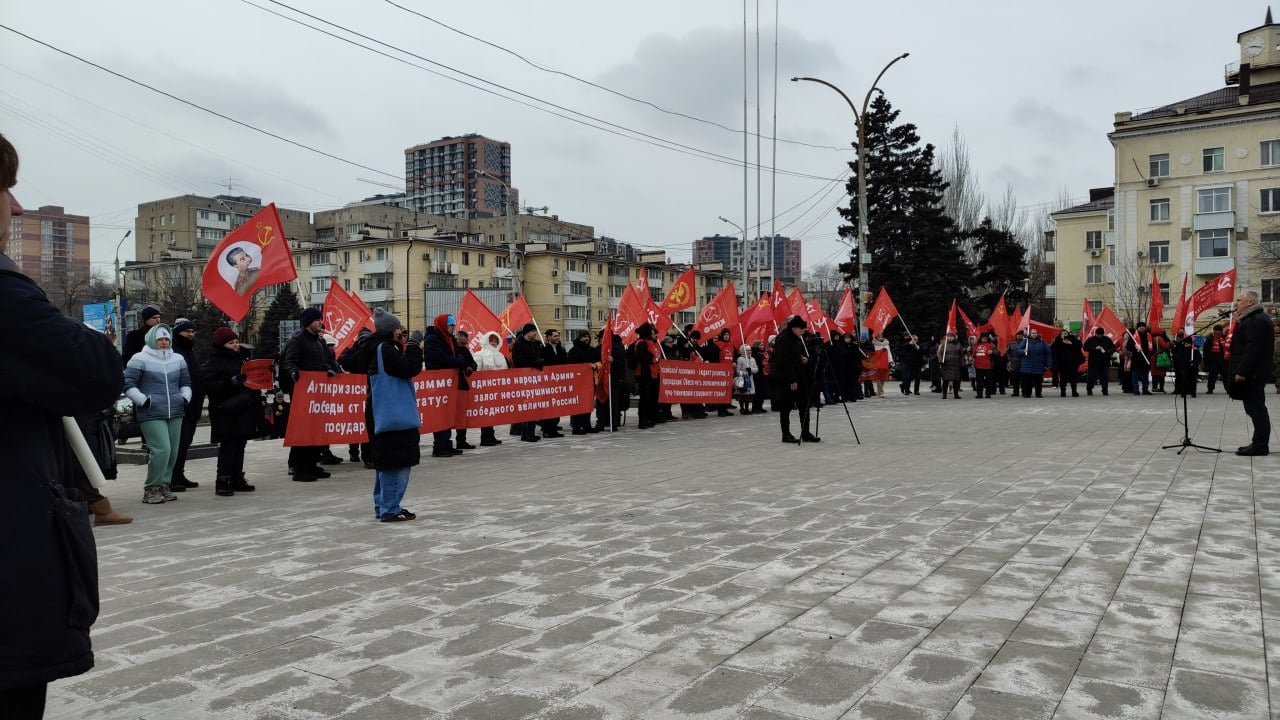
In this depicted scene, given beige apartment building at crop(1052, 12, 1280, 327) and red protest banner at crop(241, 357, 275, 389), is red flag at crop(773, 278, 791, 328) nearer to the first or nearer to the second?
red protest banner at crop(241, 357, 275, 389)

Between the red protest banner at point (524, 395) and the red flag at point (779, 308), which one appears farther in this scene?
the red flag at point (779, 308)

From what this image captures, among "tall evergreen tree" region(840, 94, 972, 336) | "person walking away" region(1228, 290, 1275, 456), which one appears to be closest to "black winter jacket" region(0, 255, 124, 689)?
"person walking away" region(1228, 290, 1275, 456)

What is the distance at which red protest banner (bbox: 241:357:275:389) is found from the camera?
33.3 feet

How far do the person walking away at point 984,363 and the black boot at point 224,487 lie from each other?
21.0 meters

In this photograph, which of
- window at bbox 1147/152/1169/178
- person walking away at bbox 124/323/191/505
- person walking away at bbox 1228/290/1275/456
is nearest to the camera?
person walking away at bbox 124/323/191/505

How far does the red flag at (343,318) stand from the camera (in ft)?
53.5

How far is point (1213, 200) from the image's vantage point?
60.0 m

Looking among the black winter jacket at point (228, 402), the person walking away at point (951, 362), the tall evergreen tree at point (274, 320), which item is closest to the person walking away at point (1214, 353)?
the person walking away at point (951, 362)

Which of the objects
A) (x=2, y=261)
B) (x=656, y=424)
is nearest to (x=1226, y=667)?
(x=2, y=261)

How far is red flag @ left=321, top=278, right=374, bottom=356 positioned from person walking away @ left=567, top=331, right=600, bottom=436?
3.80m

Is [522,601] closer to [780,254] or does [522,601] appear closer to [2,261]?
[2,261]

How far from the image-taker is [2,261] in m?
2.09

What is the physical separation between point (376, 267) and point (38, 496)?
3286 inches

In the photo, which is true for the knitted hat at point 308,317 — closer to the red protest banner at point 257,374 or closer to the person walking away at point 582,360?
the red protest banner at point 257,374
